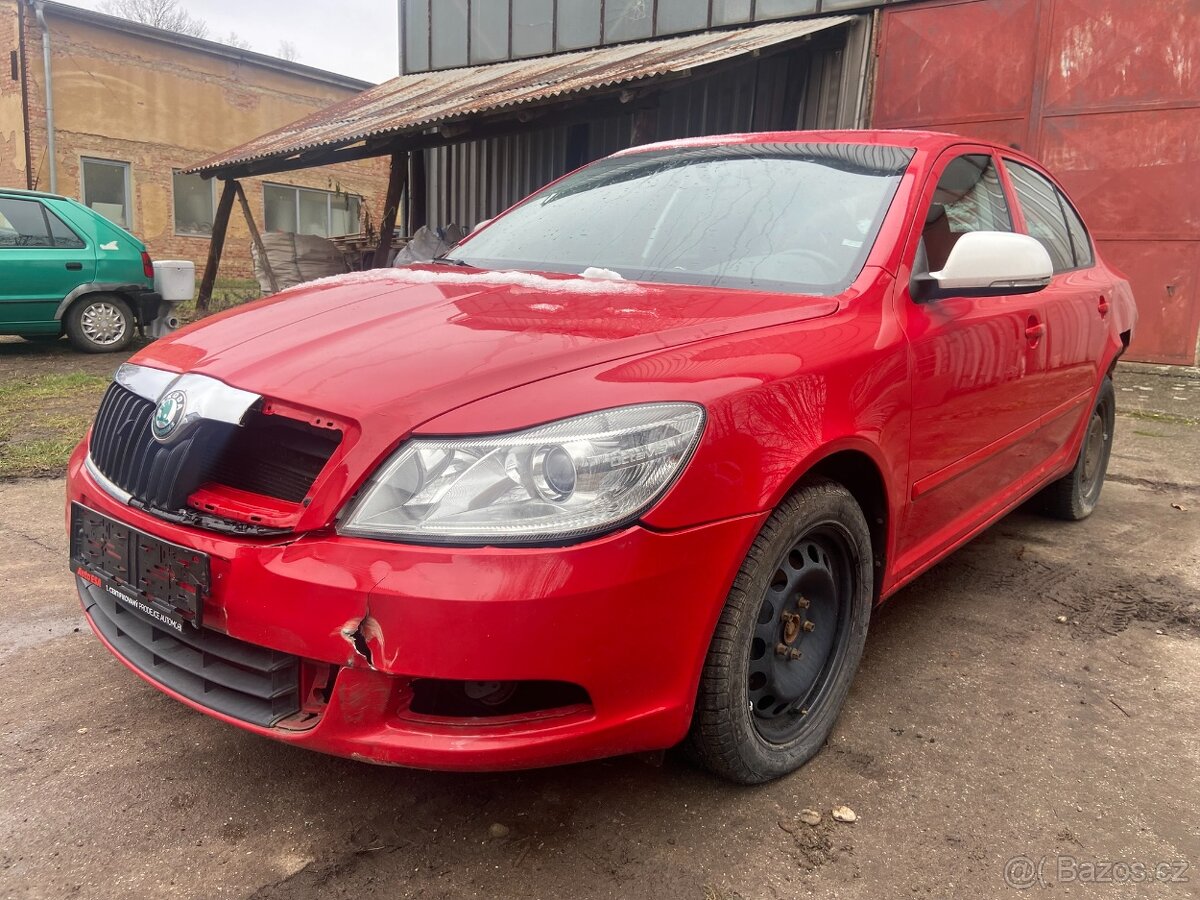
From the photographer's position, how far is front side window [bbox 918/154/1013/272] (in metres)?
2.63

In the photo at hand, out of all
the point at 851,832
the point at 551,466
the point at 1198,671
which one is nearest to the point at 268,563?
the point at 551,466

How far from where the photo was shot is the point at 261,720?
5.61 feet

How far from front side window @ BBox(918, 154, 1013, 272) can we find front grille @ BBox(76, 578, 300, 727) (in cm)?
192

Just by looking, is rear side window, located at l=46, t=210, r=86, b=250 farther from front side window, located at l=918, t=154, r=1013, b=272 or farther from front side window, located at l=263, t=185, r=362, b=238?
front side window, located at l=263, t=185, r=362, b=238

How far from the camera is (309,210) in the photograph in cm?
1995

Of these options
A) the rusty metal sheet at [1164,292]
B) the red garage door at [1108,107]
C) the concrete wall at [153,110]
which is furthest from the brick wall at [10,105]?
the rusty metal sheet at [1164,292]

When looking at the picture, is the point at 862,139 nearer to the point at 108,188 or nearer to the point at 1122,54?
the point at 1122,54

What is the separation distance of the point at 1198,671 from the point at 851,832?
1517 millimetres

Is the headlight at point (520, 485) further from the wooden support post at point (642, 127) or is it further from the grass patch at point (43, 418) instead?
the wooden support post at point (642, 127)

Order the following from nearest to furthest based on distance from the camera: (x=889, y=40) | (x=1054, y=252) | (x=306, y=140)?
(x=1054, y=252), (x=889, y=40), (x=306, y=140)

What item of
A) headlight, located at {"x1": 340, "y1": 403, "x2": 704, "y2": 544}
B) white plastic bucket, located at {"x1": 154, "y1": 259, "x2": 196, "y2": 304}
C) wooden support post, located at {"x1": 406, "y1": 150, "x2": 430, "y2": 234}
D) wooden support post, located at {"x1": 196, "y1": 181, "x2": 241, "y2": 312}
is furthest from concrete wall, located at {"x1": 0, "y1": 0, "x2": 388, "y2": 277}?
headlight, located at {"x1": 340, "y1": 403, "x2": 704, "y2": 544}

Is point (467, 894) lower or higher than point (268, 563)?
lower

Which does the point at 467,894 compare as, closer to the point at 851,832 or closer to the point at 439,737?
the point at 439,737

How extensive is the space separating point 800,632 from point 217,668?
1.29 m
